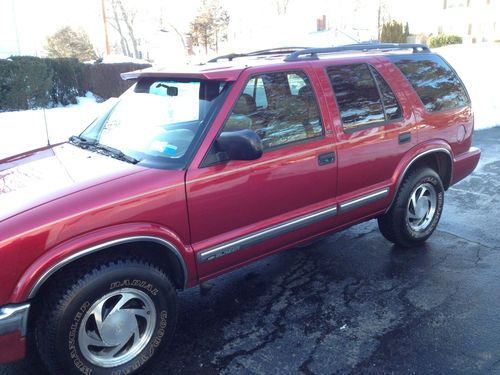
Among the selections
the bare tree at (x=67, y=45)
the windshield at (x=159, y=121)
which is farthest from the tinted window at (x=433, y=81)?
the bare tree at (x=67, y=45)

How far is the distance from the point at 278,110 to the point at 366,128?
87 cm

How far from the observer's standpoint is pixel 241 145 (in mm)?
2885

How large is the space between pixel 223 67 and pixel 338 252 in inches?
85.8

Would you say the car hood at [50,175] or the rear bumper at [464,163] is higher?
the car hood at [50,175]

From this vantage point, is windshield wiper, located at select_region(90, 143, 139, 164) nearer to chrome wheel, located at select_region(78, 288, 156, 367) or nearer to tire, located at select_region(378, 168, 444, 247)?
chrome wheel, located at select_region(78, 288, 156, 367)

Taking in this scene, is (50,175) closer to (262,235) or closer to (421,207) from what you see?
(262,235)

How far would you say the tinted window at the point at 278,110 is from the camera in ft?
10.6

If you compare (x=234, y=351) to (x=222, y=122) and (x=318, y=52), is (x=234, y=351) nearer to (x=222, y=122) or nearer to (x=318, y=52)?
(x=222, y=122)

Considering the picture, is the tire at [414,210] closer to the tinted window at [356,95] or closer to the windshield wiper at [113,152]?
the tinted window at [356,95]

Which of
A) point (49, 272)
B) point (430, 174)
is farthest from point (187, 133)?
point (430, 174)

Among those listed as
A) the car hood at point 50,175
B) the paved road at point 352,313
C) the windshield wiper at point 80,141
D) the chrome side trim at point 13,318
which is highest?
the windshield wiper at point 80,141

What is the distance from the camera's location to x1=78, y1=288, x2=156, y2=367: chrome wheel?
2658 mm

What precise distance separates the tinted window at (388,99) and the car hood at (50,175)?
225 centimetres

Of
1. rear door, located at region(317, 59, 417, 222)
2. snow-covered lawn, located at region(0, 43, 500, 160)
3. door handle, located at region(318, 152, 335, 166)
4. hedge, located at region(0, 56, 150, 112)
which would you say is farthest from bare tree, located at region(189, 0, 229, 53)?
door handle, located at region(318, 152, 335, 166)
